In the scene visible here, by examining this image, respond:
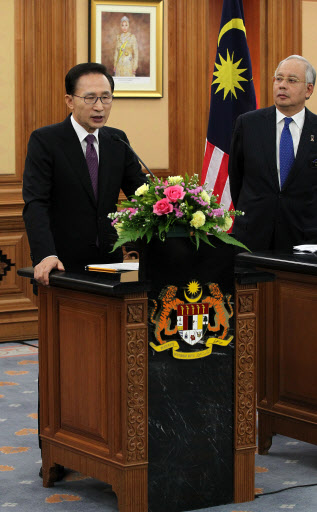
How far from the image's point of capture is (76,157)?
402 cm

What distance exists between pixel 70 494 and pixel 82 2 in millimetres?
4331

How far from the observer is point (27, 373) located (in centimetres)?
610

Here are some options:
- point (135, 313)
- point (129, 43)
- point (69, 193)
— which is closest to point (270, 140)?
point (69, 193)

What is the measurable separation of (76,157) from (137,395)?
1116 mm

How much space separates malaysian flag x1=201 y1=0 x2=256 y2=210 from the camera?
21.7 ft

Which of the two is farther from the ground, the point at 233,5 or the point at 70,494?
the point at 233,5

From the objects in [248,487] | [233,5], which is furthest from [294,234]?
[233,5]

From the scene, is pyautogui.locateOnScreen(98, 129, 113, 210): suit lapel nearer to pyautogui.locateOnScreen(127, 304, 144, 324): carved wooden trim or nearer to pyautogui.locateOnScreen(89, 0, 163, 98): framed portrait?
pyautogui.locateOnScreen(127, 304, 144, 324): carved wooden trim

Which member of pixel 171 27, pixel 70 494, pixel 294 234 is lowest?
pixel 70 494

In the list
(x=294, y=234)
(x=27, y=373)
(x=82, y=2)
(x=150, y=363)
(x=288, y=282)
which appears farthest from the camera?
(x=82, y=2)

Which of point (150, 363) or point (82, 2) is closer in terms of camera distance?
point (150, 363)

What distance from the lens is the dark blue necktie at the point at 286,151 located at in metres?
4.98

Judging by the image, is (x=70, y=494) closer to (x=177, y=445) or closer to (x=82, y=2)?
(x=177, y=445)

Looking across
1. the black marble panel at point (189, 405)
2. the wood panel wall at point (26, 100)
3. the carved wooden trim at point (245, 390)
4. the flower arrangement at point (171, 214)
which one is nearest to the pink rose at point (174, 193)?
the flower arrangement at point (171, 214)
